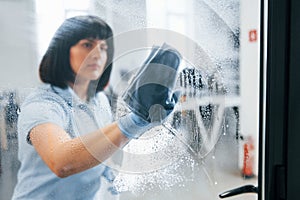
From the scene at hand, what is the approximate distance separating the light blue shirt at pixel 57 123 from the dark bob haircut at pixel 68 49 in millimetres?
27

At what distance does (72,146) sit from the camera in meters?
0.77

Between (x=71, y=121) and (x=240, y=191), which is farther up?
(x=71, y=121)

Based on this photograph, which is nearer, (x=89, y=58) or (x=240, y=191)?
(x=89, y=58)

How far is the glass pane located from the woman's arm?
4cm

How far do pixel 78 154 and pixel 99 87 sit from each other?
0.19m

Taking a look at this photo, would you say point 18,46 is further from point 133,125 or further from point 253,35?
point 253,35

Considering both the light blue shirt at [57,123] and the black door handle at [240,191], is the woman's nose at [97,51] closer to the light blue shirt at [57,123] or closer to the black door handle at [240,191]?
the light blue shirt at [57,123]

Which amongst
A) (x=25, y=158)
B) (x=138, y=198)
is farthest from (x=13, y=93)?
(x=138, y=198)

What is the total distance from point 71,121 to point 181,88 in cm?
33

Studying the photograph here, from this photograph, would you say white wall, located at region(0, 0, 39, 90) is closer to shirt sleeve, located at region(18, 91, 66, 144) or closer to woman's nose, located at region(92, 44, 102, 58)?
shirt sleeve, located at region(18, 91, 66, 144)

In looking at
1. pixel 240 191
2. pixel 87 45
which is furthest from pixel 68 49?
pixel 240 191

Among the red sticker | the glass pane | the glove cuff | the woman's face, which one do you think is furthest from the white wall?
the red sticker

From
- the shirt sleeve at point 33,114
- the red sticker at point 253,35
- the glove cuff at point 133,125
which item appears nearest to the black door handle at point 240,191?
the glove cuff at point 133,125

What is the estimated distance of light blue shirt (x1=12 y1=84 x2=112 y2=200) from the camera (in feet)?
2.45
